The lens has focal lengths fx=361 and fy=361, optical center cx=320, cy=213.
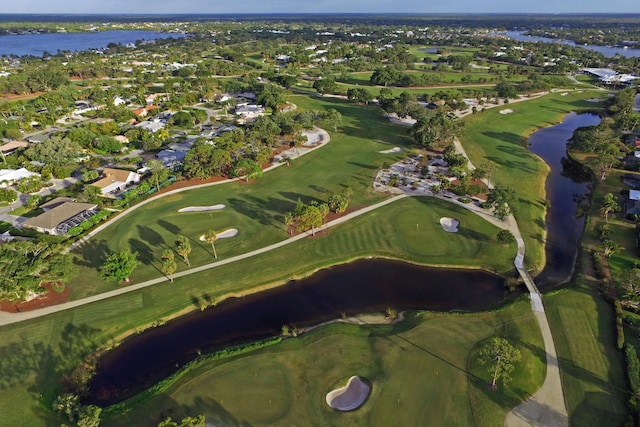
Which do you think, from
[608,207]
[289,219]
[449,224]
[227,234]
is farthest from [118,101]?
[608,207]

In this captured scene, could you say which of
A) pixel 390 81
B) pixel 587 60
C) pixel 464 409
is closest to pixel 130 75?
pixel 390 81

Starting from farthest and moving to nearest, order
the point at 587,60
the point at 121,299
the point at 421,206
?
1. the point at 587,60
2. the point at 421,206
3. the point at 121,299

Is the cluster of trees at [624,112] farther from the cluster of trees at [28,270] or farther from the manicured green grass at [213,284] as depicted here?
the cluster of trees at [28,270]

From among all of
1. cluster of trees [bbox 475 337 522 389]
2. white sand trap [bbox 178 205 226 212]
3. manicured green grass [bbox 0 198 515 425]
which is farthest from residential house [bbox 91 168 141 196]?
Result: cluster of trees [bbox 475 337 522 389]

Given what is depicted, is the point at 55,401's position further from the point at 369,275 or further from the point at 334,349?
the point at 369,275

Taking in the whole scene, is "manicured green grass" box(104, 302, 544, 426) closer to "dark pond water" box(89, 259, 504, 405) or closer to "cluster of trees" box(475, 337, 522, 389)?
"cluster of trees" box(475, 337, 522, 389)

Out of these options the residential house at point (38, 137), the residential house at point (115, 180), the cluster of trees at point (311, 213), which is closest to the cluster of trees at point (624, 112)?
the cluster of trees at point (311, 213)
